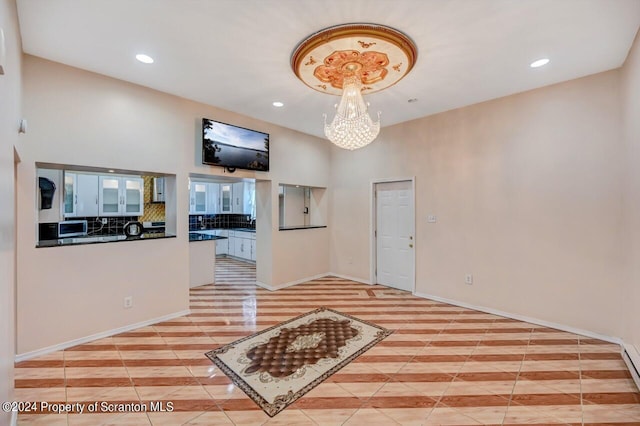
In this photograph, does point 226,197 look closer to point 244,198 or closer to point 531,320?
point 244,198

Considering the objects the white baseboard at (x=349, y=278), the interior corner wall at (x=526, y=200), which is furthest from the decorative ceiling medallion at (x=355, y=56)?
the white baseboard at (x=349, y=278)

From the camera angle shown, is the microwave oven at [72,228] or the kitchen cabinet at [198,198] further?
the kitchen cabinet at [198,198]

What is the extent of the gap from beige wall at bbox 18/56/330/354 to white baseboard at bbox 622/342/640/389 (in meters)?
4.66

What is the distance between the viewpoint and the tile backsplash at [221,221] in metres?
7.99

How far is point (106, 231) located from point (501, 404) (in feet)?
23.1

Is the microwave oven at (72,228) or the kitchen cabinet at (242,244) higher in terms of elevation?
the microwave oven at (72,228)

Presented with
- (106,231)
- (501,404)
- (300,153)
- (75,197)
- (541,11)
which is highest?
(541,11)

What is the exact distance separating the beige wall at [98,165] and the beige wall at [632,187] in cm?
461

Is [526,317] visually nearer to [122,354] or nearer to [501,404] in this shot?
[501,404]

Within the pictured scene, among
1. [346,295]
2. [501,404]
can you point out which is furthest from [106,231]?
[501,404]

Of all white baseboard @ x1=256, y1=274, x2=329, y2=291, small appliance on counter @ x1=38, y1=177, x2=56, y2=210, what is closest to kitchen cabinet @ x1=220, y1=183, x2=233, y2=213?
white baseboard @ x1=256, y1=274, x2=329, y2=291

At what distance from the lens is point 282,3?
199 centimetres

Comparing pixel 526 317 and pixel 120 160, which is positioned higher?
pixel 120 160

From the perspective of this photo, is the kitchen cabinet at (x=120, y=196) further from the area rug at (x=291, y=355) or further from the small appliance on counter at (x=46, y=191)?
the area rug at (x=291, y=355)
